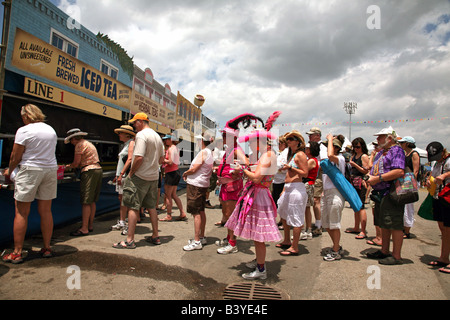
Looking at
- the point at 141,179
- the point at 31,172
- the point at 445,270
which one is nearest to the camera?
the point at 31,172

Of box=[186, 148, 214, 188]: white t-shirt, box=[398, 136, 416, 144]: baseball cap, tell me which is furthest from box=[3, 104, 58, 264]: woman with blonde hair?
box=[398, 136, 416, 144]: baseball cap

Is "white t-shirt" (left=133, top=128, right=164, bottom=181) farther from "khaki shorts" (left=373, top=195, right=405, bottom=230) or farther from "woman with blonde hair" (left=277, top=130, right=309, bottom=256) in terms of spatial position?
"khaki shorts" (left=373, top=195, right=405, bottom=230)

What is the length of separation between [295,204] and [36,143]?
3648mm

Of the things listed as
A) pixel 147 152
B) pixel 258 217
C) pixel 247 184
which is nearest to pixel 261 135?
pixel 247 184

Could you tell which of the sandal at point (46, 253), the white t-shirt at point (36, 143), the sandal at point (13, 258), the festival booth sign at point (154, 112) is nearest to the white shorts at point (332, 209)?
the sandal at point (46, 253)

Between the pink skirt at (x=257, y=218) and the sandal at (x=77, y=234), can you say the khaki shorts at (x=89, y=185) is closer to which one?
the sandal at (x=77, y=234)

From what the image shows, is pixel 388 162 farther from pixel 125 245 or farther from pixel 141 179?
pixel 125 245

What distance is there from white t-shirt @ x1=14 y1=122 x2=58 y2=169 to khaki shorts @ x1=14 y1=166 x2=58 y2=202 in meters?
0.08

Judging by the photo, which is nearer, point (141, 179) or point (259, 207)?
point (259, 207)

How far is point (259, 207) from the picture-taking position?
3.02 m

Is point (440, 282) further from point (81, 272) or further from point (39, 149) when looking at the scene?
point (39, 149)

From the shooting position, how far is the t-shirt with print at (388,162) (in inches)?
134

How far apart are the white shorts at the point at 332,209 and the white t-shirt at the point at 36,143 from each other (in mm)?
3946

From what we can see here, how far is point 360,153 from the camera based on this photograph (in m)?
5.16
